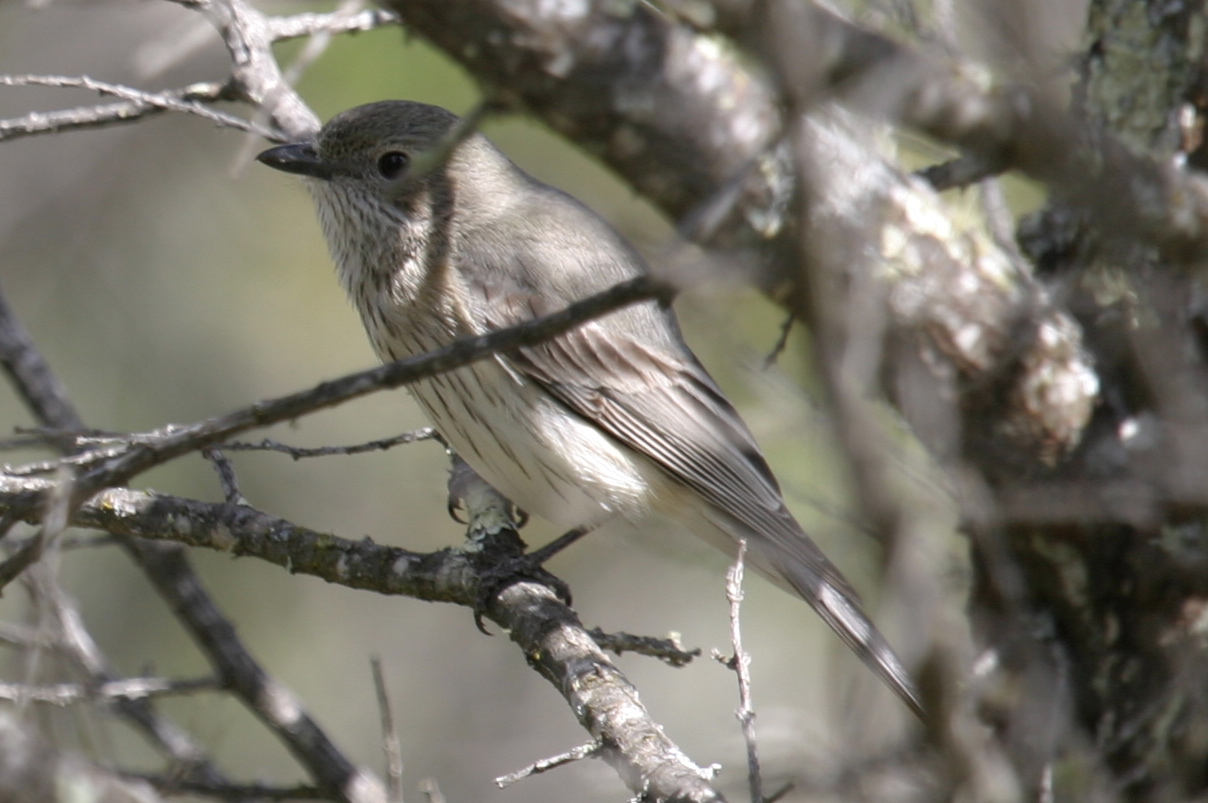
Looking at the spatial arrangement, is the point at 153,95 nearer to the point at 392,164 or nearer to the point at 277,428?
the point at 392,164

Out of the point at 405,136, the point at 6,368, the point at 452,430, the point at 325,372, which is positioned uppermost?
the point at 325,372

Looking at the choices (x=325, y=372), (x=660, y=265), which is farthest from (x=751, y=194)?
(x=325, y=372)

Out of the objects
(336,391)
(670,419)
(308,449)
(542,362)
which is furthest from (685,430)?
(336,391)

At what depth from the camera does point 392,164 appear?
4.69 metres

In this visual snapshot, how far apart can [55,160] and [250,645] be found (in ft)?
10.2

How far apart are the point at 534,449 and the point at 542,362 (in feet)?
1.13

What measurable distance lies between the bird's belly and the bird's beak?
0.97 metres

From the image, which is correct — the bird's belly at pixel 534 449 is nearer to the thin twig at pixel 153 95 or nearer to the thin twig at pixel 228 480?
the thin twig at pixel 228 480

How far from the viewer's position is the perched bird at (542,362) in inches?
167

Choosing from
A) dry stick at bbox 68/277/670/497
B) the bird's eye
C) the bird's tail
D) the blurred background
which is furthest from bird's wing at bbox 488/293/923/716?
the blurred background

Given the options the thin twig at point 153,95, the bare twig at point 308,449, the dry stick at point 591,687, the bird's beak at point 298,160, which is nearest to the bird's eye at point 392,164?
the bird's beak at point 298,160

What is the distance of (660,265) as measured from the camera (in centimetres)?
199

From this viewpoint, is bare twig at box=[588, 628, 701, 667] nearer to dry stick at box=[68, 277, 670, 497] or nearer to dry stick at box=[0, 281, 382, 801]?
dry stick at box=[0, 281, 382, 801]

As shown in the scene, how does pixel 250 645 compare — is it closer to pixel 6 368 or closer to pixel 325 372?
pixel 325 372
